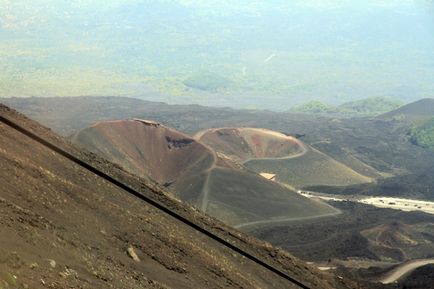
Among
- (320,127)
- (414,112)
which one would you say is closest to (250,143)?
(320,127)

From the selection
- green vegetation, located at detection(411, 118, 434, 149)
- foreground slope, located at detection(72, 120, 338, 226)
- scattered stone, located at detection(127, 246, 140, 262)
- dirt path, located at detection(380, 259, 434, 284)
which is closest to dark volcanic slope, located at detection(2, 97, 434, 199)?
green vegetation, located at detection(411, 118, 434, 149)

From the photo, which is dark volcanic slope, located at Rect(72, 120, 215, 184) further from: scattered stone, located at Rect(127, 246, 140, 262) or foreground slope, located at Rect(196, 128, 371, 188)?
scattered stone, located at Rect(127, 246, 140, 262)

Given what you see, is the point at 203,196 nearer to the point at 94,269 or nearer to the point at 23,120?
the point at 23,120

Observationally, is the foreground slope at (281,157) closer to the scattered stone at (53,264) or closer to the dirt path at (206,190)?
the dirt path at (206,190)

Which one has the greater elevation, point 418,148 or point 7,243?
point 7,243

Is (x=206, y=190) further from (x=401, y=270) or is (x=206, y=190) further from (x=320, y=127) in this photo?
(x=320, y=127)

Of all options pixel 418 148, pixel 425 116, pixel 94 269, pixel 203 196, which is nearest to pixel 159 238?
pixel 94 269
